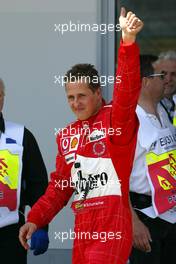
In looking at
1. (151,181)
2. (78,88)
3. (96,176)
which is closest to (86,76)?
(78,88)

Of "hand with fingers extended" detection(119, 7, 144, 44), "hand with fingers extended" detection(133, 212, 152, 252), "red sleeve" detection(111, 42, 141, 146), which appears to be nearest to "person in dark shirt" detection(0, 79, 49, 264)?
"hand with fingers extended" detection(133, 212, 152, 252)

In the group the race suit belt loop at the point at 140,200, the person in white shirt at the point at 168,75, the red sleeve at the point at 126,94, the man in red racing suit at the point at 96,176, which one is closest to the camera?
the red sleeve at the point at 126,94

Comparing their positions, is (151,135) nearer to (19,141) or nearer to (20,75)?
(19,141)

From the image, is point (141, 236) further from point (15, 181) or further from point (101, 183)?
point (15, 181)

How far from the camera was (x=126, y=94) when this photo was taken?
3459mm

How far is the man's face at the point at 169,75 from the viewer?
497 cm

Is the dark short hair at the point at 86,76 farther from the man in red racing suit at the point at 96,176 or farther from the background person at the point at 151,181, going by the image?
the background person at the point at 151,181

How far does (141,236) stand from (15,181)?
2.40 feet

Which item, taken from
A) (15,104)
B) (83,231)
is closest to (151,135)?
(83,231)

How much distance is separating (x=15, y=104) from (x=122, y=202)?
223 centimetres

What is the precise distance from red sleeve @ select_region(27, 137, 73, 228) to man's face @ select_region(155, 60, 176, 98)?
1.14 m

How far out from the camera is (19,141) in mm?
4582

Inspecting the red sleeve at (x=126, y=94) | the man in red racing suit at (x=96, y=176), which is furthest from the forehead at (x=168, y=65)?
the red sleeve at (x=126, y=94)

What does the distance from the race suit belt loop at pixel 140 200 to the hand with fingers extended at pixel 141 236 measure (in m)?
0.11
